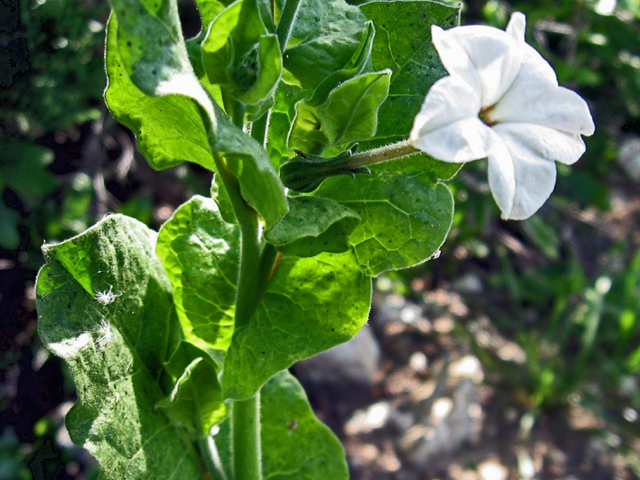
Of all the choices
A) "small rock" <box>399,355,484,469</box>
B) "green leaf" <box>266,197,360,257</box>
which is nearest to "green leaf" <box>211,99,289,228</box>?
"green leaf" <box>266,197,360,257</box>

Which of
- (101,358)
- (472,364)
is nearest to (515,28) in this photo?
(101,358)

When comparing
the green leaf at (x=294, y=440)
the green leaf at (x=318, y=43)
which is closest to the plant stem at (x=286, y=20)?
the green leaf at (x=318, y=43)

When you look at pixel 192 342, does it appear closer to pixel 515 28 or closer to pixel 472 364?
pixel 515 28

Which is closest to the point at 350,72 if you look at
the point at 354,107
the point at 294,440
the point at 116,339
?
the point at 354,107

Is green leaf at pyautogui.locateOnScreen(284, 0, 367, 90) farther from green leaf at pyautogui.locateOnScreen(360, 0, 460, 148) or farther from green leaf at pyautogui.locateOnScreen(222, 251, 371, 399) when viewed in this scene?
green leaf at pyautogui.locateOnScreen(222, 251, 371, 399)

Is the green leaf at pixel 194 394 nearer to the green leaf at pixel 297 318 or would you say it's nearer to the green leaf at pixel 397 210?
the green leaf at pixel 297 318
